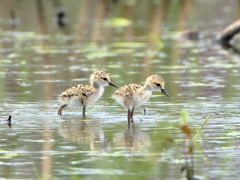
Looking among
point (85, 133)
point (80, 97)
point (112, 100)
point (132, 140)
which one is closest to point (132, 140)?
point (132, 140)

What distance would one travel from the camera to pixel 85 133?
30.2 ft

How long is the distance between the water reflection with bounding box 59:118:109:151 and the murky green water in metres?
0.01

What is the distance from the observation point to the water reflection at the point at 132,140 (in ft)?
27.1

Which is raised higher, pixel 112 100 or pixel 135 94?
pixel 112 100

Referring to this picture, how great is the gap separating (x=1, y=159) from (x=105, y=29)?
56.5 ft

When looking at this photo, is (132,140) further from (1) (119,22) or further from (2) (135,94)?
(1) (119,22)

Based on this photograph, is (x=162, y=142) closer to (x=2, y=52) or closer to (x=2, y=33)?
(x=2, y=52)

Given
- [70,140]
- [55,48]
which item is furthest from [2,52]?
[70,140]

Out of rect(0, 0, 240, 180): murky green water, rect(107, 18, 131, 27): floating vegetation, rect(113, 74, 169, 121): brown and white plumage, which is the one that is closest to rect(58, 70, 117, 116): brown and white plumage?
rect(0, 0, 240, 180): murky green water

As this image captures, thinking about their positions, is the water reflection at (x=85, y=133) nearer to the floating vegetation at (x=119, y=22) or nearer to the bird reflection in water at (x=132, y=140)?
the bird reflection in water at (x=132, y=140)

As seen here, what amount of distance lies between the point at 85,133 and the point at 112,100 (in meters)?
2.82

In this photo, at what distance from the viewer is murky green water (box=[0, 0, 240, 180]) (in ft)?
24.4

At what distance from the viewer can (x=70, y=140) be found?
8.70 metres

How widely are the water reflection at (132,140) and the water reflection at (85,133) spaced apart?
0.58ft
